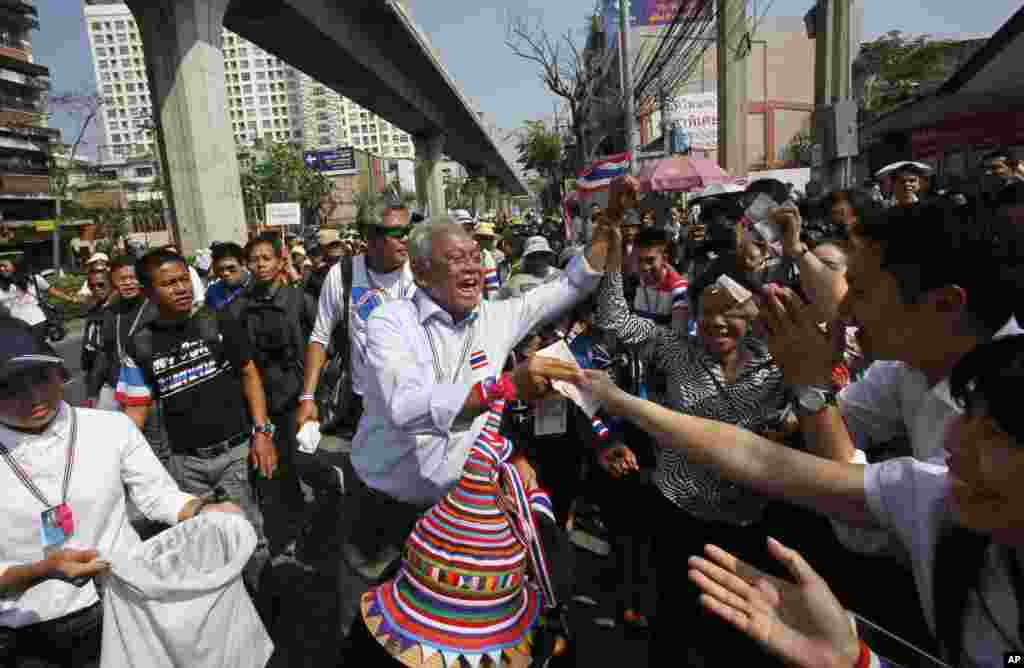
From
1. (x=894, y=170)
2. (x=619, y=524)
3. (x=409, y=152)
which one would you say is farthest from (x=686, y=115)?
(x=409, y=152)

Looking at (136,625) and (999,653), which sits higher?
(999,653)

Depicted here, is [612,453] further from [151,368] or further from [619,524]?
[151,368]

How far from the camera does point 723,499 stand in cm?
224

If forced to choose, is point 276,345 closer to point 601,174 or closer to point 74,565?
point 74,565

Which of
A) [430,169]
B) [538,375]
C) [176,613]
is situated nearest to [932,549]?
[538,375]

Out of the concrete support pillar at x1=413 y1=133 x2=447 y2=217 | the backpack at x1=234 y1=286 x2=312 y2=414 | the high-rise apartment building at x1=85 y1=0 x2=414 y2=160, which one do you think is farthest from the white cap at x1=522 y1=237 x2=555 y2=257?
the high-rise apartment building at x1=85 y1=0 x2=414 y2=160

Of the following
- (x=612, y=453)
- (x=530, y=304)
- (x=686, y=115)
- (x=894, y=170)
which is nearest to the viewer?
(x=530, y=304)

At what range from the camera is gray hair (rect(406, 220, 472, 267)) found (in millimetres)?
2205

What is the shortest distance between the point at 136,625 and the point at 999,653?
2.00 metres

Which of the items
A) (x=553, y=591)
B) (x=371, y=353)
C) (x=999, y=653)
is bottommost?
(x=553, y=591)

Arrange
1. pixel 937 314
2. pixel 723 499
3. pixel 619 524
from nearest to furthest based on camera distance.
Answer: pixel 937 314
pixel 723 499
pixel 619 524

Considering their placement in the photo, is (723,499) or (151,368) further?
(151,368)

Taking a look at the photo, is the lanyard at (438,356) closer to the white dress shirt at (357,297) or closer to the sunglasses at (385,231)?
the white dress shirt at (357,297)

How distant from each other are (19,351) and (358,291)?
1.76 m
